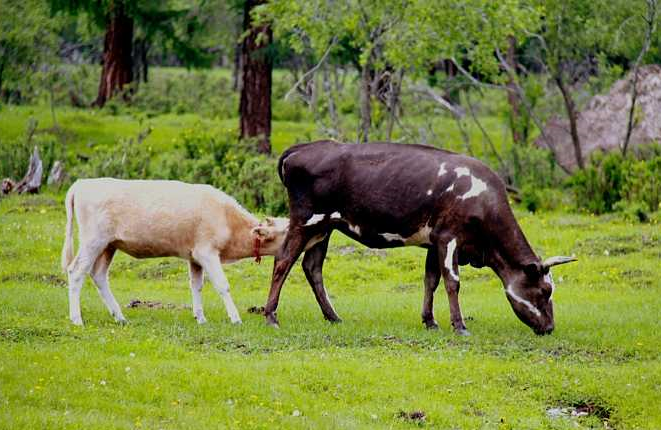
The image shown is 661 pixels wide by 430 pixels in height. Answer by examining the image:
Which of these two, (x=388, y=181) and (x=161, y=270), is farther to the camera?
(x=161, y=270)

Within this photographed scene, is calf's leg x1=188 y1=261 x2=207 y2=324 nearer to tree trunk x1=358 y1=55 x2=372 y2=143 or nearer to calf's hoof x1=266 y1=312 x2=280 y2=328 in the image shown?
calf's hoof x1=266 y1=312 x2=280 y2=328

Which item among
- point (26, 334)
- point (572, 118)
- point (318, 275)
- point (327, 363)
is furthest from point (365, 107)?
point (327, 363)

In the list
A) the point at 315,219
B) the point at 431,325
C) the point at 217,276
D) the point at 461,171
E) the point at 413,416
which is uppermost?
the point at 461,171

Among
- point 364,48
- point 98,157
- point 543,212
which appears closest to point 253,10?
point 364,48

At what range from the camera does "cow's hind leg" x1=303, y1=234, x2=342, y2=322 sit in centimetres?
1549

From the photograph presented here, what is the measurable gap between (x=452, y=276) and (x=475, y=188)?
1101mm

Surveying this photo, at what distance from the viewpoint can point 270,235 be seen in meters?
15.4

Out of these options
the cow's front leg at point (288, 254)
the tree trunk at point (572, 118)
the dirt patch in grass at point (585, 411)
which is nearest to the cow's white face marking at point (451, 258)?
the cow's front leg at point (288, 254)

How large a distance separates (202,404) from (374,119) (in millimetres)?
18575

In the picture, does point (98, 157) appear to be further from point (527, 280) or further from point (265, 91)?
point (527, 280)

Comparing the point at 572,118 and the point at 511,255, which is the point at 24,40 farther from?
the point at 511,255

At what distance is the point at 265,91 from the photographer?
31344 mm

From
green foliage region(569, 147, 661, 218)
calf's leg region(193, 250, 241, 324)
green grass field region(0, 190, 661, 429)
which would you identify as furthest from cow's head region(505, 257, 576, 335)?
green foliage region(569, 147, 661, 218)

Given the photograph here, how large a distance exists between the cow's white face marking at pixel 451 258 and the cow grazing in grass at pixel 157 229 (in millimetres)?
2221
